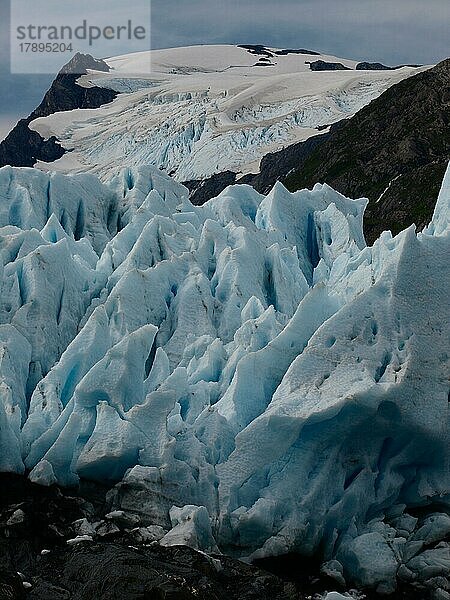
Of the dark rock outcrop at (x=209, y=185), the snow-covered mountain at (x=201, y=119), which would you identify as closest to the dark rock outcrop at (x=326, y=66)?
the snow-covered mountain at (x=201, y=119)

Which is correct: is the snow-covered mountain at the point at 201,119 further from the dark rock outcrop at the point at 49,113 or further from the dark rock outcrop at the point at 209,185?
the dark rock outcrop at the point at 49,113

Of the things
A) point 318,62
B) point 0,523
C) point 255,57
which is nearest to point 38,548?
point 0,523

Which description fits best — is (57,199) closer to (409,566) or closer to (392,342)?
(392,342)

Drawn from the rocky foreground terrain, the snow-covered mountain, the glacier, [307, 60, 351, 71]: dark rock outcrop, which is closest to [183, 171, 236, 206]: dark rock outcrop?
the snow-covered mountain

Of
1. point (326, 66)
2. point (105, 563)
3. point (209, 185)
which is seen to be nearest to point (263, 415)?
point (105, 563)

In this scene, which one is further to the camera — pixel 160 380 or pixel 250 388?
pixel 160 380

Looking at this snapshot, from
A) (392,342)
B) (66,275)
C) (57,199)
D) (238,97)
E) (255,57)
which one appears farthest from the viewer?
(255,57)

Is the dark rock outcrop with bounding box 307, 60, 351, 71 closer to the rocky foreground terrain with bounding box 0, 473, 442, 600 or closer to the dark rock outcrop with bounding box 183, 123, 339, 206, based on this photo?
the dark rock outcrop with bounding box 183, 123, 339, 206
